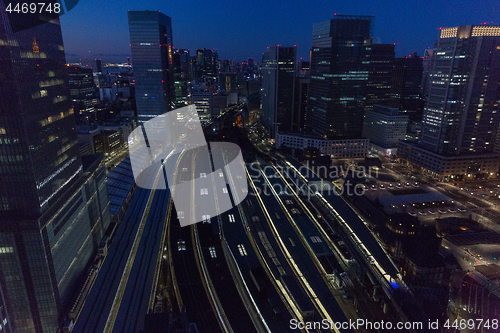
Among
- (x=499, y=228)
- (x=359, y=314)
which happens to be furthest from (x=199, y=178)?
(x=499, y=228)

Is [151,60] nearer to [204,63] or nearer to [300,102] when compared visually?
[300,102]

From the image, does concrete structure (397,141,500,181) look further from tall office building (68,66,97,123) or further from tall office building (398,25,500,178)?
tall office building (68,66,97,123)

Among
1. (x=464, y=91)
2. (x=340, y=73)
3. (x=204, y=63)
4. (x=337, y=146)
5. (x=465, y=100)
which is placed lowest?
(x=337, y=146)

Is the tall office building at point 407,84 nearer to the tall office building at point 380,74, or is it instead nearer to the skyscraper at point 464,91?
the tall office building at point 380,74

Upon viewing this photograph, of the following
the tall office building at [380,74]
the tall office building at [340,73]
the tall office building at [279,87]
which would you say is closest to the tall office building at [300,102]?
the tall office building at [279,87]

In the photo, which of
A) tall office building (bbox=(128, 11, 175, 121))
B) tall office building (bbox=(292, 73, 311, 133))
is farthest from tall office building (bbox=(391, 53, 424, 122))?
tall office building (bbox=(128, 11, 175, 121))

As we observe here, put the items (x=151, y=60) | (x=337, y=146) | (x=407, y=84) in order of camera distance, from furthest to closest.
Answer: (x=407, y=84), (x=337, y=146), (x=151, y=60)

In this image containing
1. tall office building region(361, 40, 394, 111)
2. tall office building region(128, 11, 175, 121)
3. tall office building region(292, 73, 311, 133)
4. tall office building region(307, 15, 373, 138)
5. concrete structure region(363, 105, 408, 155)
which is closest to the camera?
tall office building region(128, 11, 175, 121)

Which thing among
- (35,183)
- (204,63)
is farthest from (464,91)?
(204,63)
